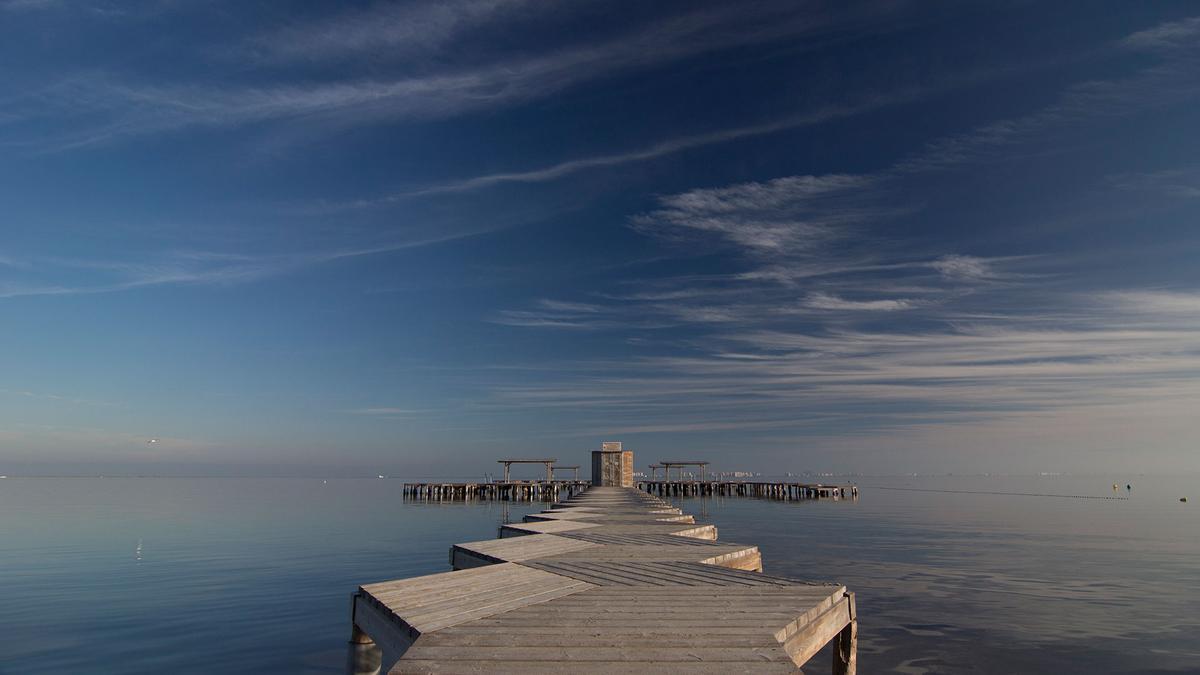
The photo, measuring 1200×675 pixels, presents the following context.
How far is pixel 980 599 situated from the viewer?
1778 centimetres

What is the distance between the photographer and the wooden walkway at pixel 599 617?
5086 millimetres

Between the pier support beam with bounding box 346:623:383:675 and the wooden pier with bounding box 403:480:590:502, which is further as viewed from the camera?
the wooden pier with bounding box 403:480:590:502

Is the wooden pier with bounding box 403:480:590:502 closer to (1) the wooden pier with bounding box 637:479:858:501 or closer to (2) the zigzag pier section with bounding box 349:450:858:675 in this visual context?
(1) the wooden pier with bounding box 637:479:858:501

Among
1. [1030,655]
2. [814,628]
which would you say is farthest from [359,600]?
[1030,655]

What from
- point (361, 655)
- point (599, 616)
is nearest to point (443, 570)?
point (361, 655)

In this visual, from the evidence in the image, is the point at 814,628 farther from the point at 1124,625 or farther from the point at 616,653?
the point at 1124,625

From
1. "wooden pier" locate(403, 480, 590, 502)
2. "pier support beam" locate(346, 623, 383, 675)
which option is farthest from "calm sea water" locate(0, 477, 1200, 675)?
"wooden pier" locate(403, 480, 590, 502)

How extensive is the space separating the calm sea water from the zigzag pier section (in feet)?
15.3

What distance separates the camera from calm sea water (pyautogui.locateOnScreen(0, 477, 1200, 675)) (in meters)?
12.9

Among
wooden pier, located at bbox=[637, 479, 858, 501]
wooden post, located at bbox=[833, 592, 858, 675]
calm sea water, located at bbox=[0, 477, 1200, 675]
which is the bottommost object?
wooden pier, located at bbox=[637, 479, 858, 501]

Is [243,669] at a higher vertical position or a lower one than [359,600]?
lower

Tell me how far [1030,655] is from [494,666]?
12713 mm

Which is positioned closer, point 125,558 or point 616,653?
point 616,653

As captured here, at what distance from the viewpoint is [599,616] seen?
6.39 metres
